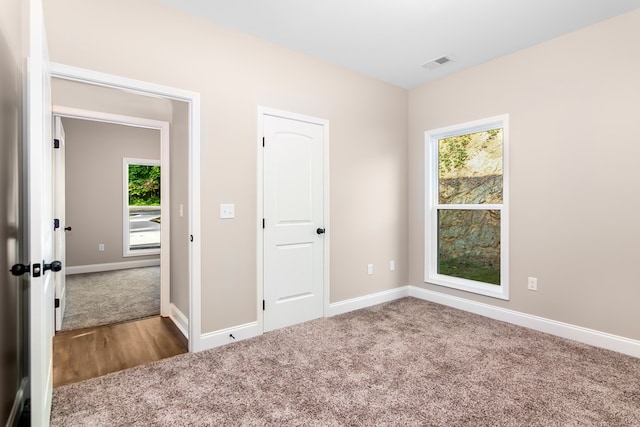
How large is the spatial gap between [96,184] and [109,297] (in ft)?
8.44

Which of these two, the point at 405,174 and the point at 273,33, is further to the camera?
the point at 405,174

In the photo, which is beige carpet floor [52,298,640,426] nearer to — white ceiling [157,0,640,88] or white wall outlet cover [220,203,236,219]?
white wall outlet cover [220,203,236,219]

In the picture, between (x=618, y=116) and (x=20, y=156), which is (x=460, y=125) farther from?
(x=20, y=156)

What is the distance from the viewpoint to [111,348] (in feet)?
9.00

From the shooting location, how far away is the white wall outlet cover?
2.75 m

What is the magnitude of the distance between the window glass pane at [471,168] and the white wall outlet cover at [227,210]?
8.26ft

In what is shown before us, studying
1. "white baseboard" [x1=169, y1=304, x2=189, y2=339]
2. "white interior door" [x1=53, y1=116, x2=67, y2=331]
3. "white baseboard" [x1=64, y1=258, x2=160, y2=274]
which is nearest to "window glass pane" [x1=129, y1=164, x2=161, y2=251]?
"white baseboard" [x1=64, y1=258, x2=160, y2=274]

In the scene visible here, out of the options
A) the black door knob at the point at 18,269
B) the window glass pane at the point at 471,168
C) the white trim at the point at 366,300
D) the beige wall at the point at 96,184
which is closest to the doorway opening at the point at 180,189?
the black door knob at the point at 18,269

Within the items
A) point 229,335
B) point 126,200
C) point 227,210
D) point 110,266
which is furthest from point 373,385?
point 126,200

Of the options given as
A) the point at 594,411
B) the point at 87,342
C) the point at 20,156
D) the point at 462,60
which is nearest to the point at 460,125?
the point at 462,60

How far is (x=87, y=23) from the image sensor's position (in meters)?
2.17

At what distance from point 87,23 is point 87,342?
252cm

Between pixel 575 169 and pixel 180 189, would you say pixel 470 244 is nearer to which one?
pixel 575 169

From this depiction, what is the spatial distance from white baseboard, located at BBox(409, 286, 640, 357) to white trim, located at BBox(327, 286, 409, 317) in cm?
31
